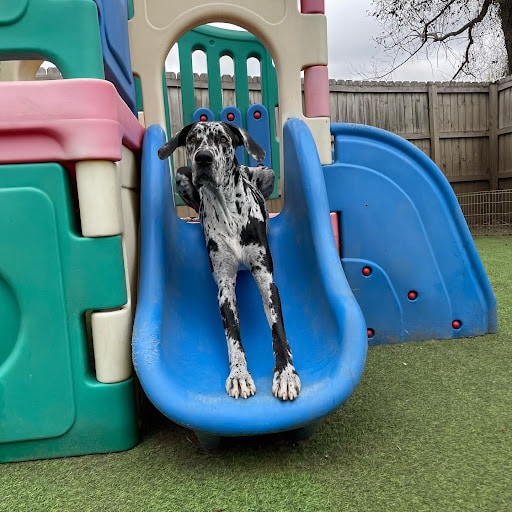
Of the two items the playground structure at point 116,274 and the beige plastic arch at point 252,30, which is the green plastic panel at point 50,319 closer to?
the playground structure at point 116,274

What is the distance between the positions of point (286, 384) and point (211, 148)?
94 cm

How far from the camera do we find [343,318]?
177cm

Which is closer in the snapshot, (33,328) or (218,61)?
(33,328)

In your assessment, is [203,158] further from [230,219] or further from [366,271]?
[366,271]

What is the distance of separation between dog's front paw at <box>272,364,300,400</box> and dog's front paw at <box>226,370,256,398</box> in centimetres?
8

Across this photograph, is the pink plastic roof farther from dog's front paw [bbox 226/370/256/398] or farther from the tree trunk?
the tree trunk

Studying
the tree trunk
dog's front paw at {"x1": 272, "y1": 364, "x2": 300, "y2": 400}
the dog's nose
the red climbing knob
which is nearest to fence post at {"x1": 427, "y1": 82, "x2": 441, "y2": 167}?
the tree trunk

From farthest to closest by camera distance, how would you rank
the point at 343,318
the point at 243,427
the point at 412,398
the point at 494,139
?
1. the point at 494,139
2. the point at 412,398
3. the point at 343,318
4. the point at 243,427

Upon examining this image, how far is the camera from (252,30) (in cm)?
273

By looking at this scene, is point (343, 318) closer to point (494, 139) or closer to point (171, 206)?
point (171, 206)

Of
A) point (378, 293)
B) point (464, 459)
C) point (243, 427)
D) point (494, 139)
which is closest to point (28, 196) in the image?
point (243, 427)

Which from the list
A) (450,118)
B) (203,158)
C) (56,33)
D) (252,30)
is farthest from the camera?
(450,118)

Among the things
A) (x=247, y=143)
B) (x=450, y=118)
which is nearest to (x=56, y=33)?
(x=247, y=143)

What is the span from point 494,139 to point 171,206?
24.5 ft
